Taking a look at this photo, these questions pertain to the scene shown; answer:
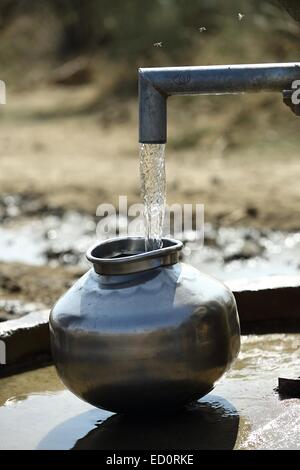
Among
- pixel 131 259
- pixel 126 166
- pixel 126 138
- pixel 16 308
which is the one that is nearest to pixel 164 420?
pixel 131 259

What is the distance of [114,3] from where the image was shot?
14.4 m

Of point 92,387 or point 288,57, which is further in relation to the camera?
point 288,57

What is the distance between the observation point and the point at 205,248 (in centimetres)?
660

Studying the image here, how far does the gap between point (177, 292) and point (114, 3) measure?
11890mm

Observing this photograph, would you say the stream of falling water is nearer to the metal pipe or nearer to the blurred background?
the metal pipe

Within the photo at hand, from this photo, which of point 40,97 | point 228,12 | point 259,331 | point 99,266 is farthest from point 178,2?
point 99,266

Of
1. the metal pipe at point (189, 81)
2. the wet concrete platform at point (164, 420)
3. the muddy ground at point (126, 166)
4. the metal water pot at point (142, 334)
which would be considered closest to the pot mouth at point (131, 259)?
the metal water pot at point (142, 334)

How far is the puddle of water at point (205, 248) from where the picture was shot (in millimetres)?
6098

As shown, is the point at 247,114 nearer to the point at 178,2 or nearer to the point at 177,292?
the point at 178,2

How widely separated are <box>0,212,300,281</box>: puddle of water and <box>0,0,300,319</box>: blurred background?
16 mm

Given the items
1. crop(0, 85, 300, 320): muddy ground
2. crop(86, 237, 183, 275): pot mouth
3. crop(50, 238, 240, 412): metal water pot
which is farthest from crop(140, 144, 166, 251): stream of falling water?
crop(0, 85, 300, 320): muddy ground

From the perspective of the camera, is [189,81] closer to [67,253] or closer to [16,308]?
[16,308]
